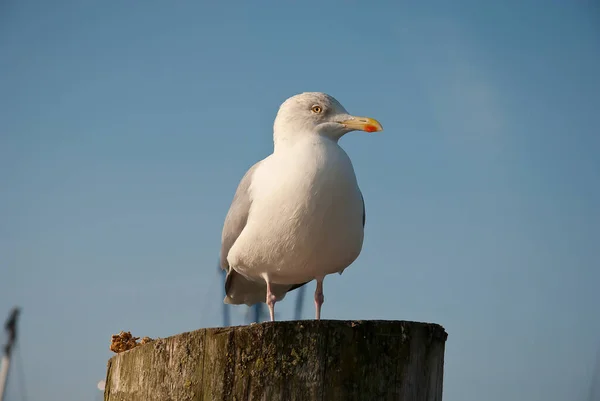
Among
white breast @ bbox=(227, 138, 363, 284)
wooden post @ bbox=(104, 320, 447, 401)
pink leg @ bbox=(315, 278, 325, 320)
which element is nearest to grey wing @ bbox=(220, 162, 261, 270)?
white breast @ bbox=(227, 138, 363, 284)

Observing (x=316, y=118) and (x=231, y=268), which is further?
(x=231, y=268)

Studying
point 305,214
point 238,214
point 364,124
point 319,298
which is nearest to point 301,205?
point 305,214

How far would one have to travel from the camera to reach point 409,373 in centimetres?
390

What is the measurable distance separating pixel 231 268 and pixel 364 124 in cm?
209

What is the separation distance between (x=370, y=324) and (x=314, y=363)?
0.39 metres

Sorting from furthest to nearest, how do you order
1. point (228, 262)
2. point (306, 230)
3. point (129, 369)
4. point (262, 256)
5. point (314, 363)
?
point (228, 262) < point (262, 256) < point (306, 230) < point (129, 369) < point (314, 363)

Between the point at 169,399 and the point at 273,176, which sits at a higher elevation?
the point at 273,176

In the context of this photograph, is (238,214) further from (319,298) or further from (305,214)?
(319,298)

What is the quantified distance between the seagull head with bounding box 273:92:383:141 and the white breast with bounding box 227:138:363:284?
23 centimetres

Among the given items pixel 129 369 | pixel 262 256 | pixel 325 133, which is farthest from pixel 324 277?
pixel 129 369

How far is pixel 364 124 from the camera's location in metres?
6.59

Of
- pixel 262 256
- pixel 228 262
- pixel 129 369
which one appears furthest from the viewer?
pixel 228 262

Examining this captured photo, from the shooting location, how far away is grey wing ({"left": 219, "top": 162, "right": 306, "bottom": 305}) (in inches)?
261

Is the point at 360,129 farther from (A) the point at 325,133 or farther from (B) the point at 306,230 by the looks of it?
(B) the point at 306,230
